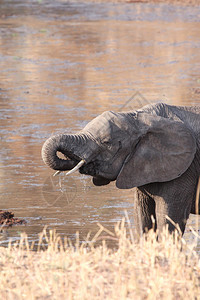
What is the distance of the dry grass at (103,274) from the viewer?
464 centimetres

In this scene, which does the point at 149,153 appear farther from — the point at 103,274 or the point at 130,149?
the point at 103,274

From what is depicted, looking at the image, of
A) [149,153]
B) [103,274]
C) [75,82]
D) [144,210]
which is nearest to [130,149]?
[149,153]

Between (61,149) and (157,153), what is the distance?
932mm

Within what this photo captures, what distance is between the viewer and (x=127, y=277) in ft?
16.0

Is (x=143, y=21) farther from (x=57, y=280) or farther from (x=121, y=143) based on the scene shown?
(x=57, y=280)

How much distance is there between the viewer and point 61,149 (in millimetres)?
6207

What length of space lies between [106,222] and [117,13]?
24.2m

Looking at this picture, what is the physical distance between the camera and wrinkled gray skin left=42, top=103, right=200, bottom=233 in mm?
6367

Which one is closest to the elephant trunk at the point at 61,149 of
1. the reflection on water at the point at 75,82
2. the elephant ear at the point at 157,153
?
the elephant ear at the point at 157,153

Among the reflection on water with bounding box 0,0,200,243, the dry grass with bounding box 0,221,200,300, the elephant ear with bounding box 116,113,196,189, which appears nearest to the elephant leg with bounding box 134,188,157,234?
the elephant ear with bounding box 116,113,196,189

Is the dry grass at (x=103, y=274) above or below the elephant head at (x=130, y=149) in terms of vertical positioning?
below

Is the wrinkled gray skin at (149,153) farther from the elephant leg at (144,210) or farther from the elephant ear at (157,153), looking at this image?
the elephant leg at (144,210)

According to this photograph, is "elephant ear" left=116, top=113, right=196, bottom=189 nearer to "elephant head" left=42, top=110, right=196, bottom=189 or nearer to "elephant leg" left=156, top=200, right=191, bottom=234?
"elephant head" left=42, top=110, right=196, bottom=189

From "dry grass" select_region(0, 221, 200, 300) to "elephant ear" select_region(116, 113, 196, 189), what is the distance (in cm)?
119
